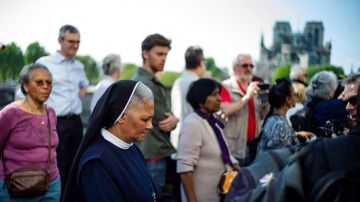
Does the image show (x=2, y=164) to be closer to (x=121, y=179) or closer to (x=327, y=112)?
(x=121, y=179)

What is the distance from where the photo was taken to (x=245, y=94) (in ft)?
19.5

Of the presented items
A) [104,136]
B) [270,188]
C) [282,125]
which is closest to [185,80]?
[282,125]

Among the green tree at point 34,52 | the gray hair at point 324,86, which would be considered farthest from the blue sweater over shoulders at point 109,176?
the green tree at point 34,52

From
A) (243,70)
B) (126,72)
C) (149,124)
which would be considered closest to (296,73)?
(243,70)

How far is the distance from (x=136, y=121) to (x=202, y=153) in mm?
1845

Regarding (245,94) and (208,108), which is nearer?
(208,108)

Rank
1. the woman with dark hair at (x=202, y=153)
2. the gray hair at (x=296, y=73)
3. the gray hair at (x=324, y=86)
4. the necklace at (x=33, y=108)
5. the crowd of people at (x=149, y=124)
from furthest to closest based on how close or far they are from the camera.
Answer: the gray hair at (x=296, y=73)
the gray hair at (x=324, y=86)
the woman with dark hair at (x=202, y=153)
the necklace at (x=33, y=108)
the crowd of people at (x=149, y=124)

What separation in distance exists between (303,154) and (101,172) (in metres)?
1.12

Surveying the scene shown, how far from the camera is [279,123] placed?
14.3 ft

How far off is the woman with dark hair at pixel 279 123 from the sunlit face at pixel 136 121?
1.89 meters

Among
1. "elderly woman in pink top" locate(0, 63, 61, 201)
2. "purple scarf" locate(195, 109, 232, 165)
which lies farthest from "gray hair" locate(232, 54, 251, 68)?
"elderly woman in pink top" locate(0, 63, 61, 201)

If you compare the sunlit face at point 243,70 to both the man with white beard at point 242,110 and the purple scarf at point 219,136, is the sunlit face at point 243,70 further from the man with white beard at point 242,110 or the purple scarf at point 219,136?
the purple scarf at point 219,136

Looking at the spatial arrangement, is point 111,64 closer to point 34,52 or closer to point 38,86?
point 34,52

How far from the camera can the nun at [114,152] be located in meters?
2.49
